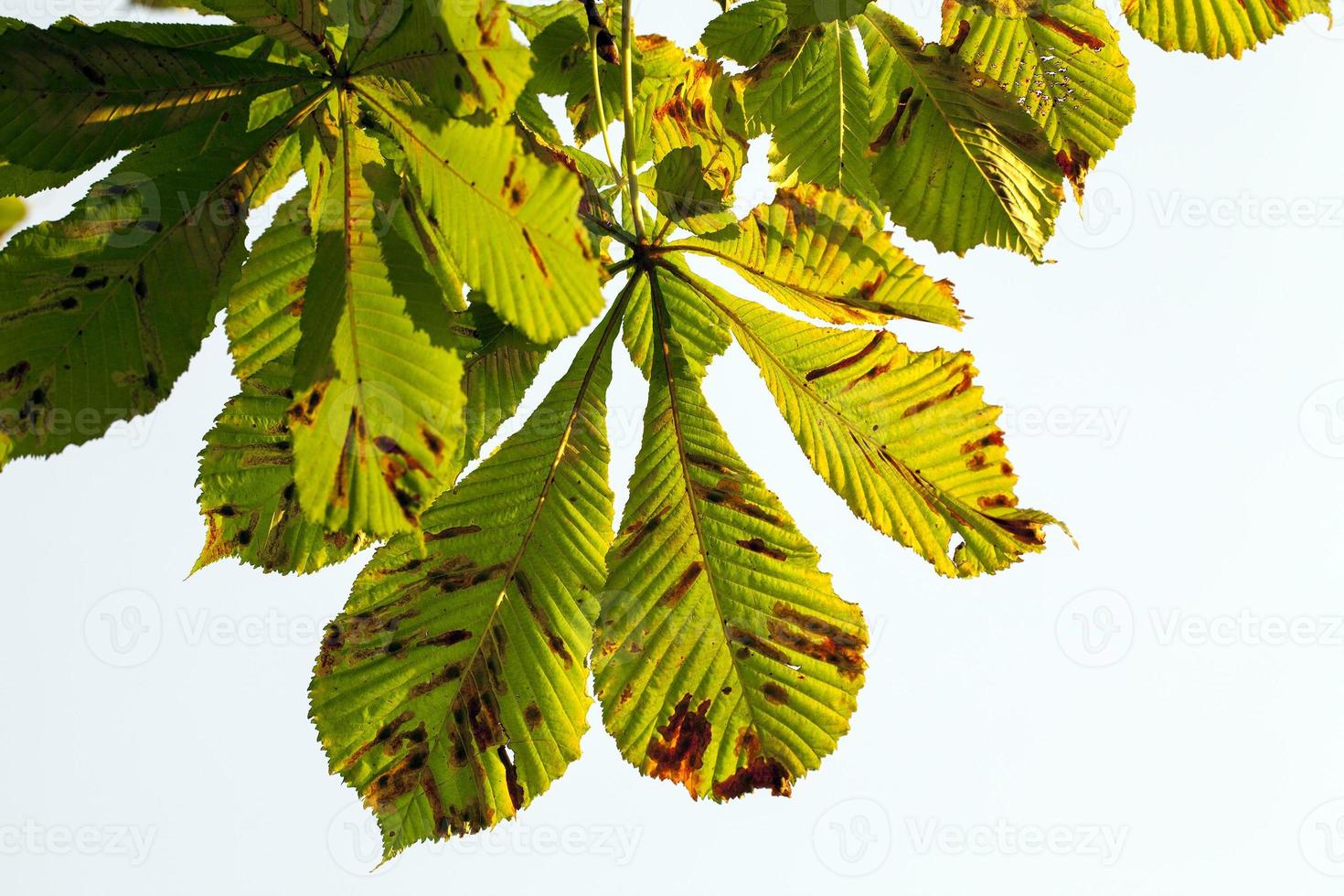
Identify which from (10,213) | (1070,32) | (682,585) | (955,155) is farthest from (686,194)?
(10,213)

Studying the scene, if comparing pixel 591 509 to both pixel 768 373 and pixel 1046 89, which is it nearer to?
pixel 768 373

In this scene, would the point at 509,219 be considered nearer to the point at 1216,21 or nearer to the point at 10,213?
the point at 1216,21

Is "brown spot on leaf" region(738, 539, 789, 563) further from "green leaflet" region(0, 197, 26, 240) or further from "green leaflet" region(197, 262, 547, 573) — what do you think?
"green leaflet" region(0, 197, 26, 240)

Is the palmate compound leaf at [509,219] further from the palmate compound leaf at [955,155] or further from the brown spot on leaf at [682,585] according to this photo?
the palmate compound leaf at [955,155]

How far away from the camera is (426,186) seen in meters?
1.10

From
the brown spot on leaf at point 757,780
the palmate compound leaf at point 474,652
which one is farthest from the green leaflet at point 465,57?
the brown spot on leaf at point 757,780

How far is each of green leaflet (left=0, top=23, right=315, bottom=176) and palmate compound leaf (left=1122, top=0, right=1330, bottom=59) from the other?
1235 mm

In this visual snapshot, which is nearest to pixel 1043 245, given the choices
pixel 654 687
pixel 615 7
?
pixel 615 7

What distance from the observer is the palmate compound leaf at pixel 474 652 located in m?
1.38

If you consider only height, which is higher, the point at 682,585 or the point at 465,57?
the point at 465,57

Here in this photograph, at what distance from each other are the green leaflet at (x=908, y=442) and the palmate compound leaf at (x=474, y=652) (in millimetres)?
310

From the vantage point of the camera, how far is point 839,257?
1379 mm

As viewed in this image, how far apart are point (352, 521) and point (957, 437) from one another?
77 cm

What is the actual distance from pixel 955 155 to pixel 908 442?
45 centimetres
